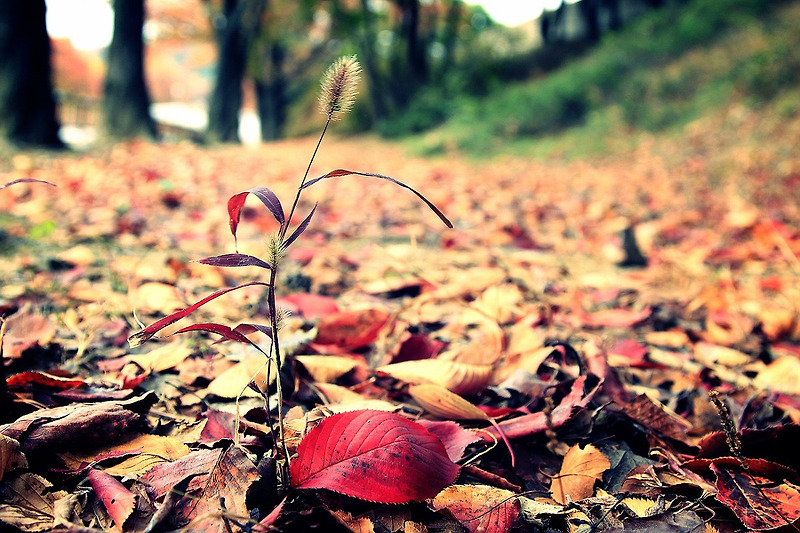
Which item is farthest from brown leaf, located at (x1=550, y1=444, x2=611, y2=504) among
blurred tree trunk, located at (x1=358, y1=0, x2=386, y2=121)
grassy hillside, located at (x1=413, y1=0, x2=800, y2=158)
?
blurred tree trunk, located at (x1=358, y1=0, x2=386, y2=121)

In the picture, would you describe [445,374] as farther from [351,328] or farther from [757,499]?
[757,499]

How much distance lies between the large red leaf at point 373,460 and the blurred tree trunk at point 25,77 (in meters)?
5.77

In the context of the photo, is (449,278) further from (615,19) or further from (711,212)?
(615,19)

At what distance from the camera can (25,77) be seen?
206 inches

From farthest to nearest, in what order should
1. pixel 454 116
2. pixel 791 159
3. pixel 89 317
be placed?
pixel 454 116, pixel 791 159, pixel 89 317

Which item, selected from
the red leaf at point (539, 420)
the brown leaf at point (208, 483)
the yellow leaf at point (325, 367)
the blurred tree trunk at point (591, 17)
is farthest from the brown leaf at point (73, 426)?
the blurred tree trunk at point (591, 17)

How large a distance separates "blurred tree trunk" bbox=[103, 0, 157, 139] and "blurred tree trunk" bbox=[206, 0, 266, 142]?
4.73 m

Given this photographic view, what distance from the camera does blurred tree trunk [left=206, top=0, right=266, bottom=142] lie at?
1175cm

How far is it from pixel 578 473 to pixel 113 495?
62cm

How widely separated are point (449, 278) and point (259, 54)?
18177mm

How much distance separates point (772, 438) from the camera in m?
0.83

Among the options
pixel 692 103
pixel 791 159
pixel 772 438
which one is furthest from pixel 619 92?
pixel 772 438

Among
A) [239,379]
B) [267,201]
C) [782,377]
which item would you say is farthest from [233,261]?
[782,377]

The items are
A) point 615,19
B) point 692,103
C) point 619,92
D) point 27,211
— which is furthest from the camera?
point 615,19
